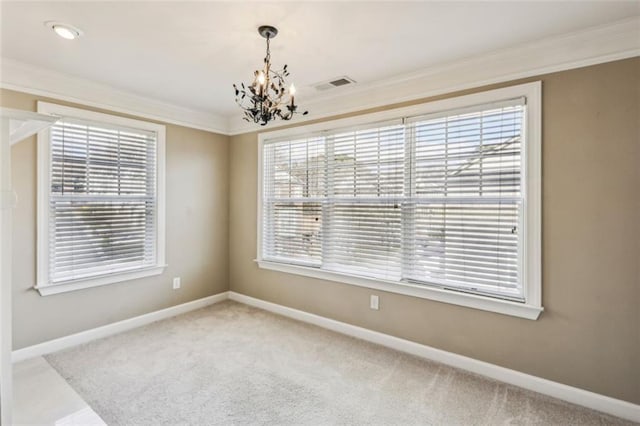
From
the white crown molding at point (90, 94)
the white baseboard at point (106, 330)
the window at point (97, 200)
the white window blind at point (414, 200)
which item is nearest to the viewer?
the white window blind at point (414, 200)

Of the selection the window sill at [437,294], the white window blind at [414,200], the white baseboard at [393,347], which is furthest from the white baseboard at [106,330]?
the window sill at [437,294]

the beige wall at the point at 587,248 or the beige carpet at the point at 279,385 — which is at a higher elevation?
the beige wall at the point at 587,248

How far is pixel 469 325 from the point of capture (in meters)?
2.76

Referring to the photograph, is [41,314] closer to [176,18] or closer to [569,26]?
[176,18]

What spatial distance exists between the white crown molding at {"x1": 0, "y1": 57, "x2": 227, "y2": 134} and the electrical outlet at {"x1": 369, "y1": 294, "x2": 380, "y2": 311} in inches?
114

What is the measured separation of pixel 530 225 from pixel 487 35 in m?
1.36

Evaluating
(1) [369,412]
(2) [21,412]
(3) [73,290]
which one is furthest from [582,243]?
(3) [73,290]

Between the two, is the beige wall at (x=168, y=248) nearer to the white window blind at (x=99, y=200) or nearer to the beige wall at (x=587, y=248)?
the white window blind at (x=99, y=200)

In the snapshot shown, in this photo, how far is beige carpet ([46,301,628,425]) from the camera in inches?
85.7

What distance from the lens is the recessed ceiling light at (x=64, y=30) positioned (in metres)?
2.17

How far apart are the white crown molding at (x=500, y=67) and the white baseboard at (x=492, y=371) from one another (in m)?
2.20

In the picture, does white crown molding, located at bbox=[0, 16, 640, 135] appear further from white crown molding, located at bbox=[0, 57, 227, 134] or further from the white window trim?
the white window trim

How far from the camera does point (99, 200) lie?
334 cm

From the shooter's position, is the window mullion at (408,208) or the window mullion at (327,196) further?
the window mullion at (327,196)
